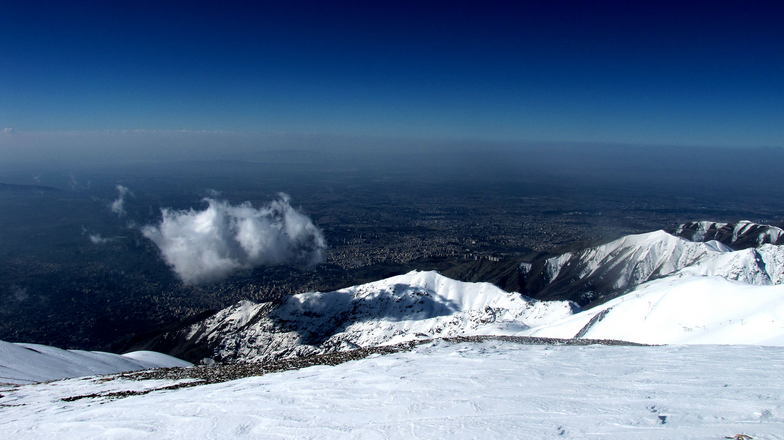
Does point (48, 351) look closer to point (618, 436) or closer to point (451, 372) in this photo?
point (451, 372)

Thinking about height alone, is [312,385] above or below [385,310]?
above

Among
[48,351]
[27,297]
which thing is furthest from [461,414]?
[27,297]

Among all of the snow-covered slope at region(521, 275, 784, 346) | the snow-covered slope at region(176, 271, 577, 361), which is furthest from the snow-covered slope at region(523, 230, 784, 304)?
the snow-covered slope at region(521, 275, 784, 346)

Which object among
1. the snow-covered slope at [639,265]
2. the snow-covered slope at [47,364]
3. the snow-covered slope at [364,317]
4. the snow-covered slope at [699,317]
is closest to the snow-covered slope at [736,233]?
the snow-covered slope at [639,265]

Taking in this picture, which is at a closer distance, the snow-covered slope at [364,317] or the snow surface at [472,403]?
the snow surface at [472,403]

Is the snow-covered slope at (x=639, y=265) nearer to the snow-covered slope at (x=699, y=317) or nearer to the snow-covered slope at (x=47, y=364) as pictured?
the snow-covered slope at (x=699, y=317)

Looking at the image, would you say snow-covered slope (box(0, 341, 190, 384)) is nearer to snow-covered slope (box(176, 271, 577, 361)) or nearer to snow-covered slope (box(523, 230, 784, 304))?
snow-covered slope (box(176, 271, 577, 361))
